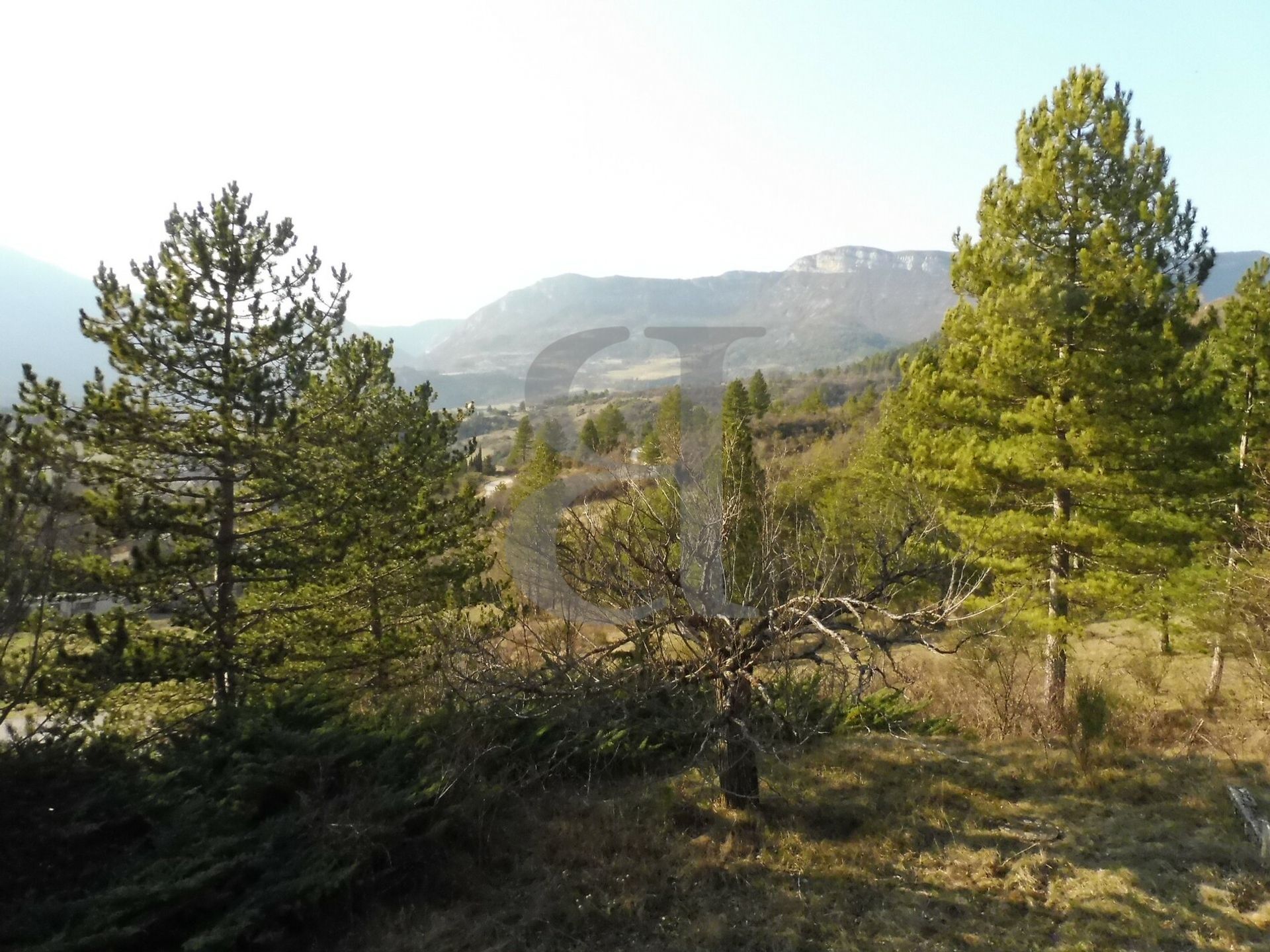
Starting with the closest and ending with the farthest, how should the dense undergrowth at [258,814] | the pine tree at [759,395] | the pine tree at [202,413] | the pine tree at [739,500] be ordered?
the dense undergrowth at [258,814] → the pine tree at [739,500] → the pine tree at [202,413] → the pine tree at [759,395]

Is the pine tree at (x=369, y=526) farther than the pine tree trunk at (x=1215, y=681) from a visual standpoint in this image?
No

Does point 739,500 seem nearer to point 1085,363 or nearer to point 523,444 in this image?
point 1085,363

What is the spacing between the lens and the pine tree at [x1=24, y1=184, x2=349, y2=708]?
9500mm

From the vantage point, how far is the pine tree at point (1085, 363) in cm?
952

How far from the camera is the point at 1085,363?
9.49 m

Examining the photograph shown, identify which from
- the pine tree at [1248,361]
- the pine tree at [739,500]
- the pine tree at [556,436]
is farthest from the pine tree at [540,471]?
the pine tree at [1248,361]

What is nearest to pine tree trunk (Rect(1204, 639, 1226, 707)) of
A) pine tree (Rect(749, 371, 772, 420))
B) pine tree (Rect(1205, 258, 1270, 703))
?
pine tree (Rect(1205, 258, 1270, 703))

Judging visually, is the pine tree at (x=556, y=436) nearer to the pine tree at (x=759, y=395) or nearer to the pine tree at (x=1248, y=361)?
the pine tree at (x=1248, y=361)

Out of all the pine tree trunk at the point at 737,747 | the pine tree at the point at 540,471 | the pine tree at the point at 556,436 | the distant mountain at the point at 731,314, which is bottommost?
the pine tree trunk at the point at 737,747

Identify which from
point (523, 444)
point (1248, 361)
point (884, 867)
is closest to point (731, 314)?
point (523, 444)

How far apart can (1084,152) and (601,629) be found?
10.1m

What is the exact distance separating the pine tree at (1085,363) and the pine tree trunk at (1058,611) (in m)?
0.03

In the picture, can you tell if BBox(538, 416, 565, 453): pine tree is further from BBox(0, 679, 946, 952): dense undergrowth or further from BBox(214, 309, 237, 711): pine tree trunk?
BBox(0, 679, 946, 952): dense undergrowth

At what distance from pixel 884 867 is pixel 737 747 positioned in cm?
178
